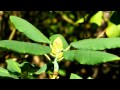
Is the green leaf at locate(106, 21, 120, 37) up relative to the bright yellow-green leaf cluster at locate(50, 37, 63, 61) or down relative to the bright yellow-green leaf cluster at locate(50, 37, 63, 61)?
down

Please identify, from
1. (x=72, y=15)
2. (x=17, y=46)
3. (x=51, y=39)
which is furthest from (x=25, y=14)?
(x=17, y=46)

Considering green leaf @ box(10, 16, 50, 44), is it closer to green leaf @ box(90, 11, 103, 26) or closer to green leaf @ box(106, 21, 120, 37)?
green leaf @ box(106, 21, 120, 37)

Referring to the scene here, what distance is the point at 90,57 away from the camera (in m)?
0.83

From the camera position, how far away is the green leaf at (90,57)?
801 mm

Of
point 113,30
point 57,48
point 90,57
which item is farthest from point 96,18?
point 90,57

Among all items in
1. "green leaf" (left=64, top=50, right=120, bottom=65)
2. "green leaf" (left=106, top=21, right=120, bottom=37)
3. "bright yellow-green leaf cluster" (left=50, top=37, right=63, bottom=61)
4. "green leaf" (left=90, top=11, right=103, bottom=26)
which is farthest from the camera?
"green leaf" (left=90, top=11, right=103, bottom=26)

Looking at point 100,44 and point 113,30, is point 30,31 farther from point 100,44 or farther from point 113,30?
point 113,30

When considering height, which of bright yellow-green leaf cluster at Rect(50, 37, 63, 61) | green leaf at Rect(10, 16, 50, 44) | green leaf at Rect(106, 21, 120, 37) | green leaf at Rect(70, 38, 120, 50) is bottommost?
green leaf at Rect(106, 21, 120, 37)

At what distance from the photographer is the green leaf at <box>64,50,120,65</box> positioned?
0.80 m

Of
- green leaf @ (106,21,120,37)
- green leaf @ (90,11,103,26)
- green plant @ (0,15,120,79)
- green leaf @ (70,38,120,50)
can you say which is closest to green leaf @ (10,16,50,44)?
green plant @ (0,15,120,79)

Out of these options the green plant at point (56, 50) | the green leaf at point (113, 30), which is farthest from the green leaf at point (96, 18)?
the green plant at point (56, 50)

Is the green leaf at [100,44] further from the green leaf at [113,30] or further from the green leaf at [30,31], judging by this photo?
the green leaf at [113,30]

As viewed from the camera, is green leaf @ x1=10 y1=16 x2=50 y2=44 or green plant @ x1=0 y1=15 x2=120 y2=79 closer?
green plant @ x1=0 y1=15 x2=120 y2=79
